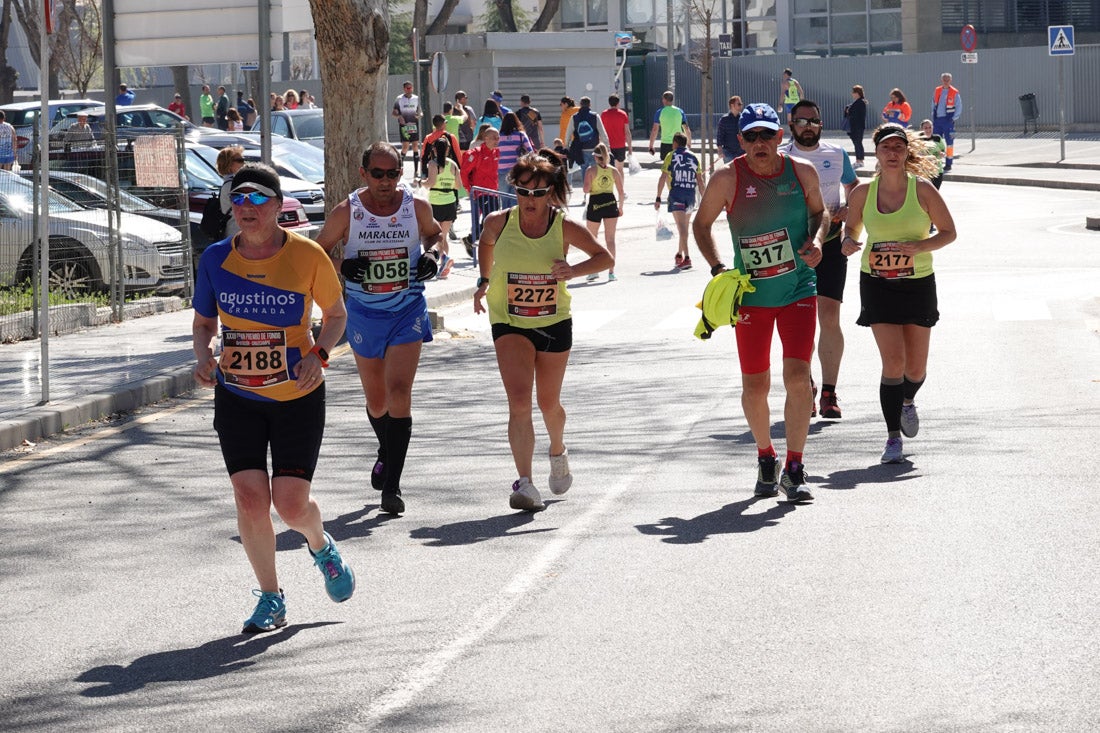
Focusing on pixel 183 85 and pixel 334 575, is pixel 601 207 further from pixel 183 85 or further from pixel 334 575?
pixel 183 85

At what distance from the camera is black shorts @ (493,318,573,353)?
27.4 feet

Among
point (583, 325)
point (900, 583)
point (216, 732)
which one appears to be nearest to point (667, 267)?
point (583, 325)

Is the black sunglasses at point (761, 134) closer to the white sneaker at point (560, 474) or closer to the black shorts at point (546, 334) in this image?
the black shorts at point (546, 334)

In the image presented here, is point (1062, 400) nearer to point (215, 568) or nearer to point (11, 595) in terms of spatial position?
point (215, 568)

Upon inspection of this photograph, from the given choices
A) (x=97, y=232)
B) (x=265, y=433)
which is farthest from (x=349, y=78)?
(x=265, y=433)

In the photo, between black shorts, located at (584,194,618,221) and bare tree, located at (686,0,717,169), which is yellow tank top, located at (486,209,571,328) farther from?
bare tree, located at (686,0,717,169)

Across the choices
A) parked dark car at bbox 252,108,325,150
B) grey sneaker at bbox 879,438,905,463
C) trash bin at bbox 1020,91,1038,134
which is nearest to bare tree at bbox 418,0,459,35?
parked dark car at bbox 252,108,325,150

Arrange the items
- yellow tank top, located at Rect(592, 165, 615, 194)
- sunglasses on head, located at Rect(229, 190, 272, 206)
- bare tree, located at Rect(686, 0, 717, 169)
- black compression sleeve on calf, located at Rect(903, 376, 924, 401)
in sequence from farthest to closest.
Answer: bare tree, located at Rect(686, 0, 717, 169)
yellow tank top, located at Rect(592, 165, 615, 194)
black compression sleeve on calf, located at Rect(903, 376, 924, 401)
sunglasses on head, located at Rect(229, 190, 272, 206)

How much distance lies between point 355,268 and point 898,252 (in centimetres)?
310

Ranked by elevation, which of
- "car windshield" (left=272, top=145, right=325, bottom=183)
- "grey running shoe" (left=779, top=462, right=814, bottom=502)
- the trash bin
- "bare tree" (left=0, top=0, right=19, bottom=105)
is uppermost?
"bare tree" (left=0, top=0, right=19, bottom=105)

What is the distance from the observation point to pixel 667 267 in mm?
21875

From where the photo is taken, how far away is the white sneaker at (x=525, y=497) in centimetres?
824

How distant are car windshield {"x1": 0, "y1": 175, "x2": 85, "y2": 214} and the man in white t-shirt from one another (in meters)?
8.80

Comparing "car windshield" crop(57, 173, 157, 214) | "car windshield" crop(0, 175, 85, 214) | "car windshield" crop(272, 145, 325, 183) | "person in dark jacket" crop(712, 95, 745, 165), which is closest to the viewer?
"car windshield" crop(0, 175, 85, 214)
